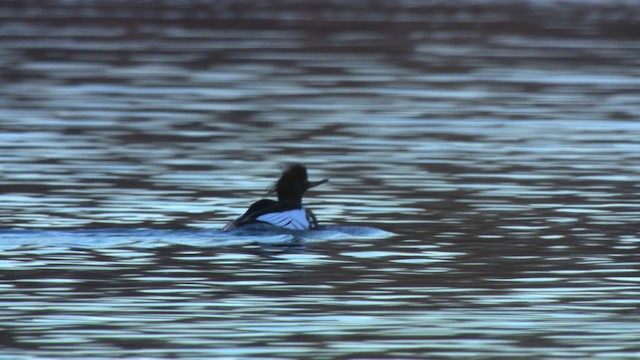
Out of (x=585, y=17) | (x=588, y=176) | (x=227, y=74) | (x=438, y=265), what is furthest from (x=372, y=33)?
(x=438, y=265)

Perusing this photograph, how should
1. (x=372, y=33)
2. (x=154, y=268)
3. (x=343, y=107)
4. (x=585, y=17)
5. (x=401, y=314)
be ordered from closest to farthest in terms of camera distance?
(x=401, y=314)
(x=154, y=268)
(x=343, y=107)
(x=372, y=33)
(x=585, y=17)

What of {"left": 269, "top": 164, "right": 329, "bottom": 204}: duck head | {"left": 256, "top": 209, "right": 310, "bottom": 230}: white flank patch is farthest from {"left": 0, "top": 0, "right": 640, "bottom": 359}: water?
{"left": 269, "top": 164, "right": 329, "bottom": 204}: duck head

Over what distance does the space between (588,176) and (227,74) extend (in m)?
15.2

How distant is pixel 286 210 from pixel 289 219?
10 centimetres

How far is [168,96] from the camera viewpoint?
28.8 metres

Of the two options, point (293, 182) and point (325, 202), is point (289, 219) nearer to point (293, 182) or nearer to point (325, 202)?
point (293, 182)

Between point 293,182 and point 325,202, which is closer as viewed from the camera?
point 293,182

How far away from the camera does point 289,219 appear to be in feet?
50.8

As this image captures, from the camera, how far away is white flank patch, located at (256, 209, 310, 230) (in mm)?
15336

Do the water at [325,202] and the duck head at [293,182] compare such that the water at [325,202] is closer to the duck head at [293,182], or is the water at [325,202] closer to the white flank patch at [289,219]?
the white flank patch at [289,219]

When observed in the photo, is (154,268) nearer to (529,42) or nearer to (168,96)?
(168,96)

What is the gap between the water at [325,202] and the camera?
436 inches

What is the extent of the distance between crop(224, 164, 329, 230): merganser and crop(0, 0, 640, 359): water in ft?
0.51

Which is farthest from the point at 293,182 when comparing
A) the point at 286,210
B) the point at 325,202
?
the point at 325,202
